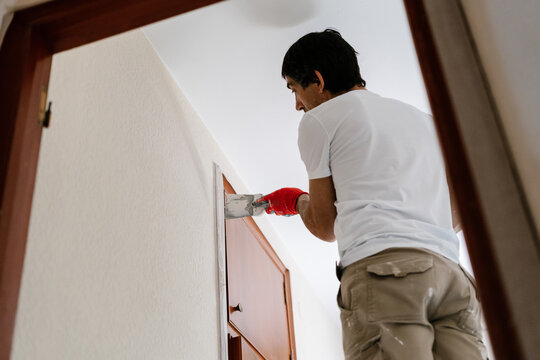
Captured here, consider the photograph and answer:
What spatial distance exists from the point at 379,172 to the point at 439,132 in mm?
610

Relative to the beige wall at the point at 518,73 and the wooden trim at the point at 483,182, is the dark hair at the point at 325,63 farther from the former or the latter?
the beige wall at the point at 518,73

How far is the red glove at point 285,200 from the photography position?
2.00 m

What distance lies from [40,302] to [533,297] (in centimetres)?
93

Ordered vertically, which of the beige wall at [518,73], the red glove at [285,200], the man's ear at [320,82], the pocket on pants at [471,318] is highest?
the man's ear at [320,82]

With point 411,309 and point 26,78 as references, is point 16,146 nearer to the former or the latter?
point 26,78

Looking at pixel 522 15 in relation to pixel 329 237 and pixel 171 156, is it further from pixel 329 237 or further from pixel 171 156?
pixel 171 156

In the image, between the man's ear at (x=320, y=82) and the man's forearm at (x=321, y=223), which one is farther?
the man's ear at (x=320, y=82)

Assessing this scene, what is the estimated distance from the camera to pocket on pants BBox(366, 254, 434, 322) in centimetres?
116

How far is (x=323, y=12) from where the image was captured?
6.59ft

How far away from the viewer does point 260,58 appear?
2.16 meters

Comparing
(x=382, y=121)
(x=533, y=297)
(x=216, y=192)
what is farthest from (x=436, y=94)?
(x=216, y=192)

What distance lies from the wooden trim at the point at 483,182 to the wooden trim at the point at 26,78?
543mm

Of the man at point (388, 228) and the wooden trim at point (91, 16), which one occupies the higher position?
the wooden trim at point (91, 16)

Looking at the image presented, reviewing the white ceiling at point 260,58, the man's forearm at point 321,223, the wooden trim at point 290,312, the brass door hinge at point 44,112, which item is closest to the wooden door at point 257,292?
the wooden trim at point 290,312
